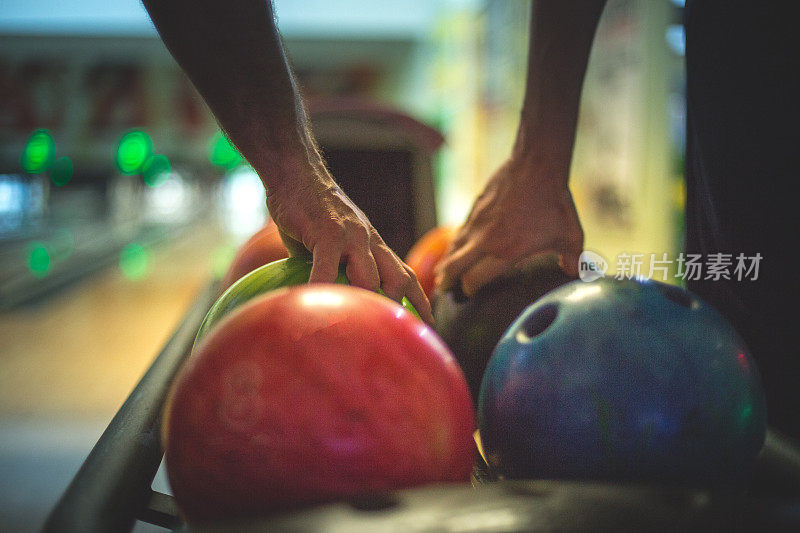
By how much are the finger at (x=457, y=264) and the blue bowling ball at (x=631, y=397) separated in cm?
34

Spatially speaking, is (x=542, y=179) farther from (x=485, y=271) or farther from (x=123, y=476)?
(x=123, y=476)

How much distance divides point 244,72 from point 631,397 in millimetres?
566

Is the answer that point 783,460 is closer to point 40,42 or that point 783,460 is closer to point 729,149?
point 729,149

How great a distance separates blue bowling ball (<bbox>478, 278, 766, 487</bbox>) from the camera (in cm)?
62

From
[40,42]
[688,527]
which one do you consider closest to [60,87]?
[40,42]

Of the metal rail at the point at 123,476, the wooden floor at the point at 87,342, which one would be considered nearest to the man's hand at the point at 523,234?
the metal rail at the point at 123,476

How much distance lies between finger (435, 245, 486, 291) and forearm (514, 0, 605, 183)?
175 mm

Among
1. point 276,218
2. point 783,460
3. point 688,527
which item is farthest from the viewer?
point 276,218

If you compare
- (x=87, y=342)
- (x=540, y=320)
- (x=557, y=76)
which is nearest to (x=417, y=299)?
(x=540, y=320)

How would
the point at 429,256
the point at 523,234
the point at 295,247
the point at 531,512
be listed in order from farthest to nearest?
the point at 429,256 < the point at 523,234 < the point at 295,247 < the point at 531,512

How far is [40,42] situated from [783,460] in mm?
11756

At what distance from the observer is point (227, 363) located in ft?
Result: 1.82

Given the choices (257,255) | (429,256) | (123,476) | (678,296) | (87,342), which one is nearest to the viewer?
(123,476)

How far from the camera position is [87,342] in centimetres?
328
